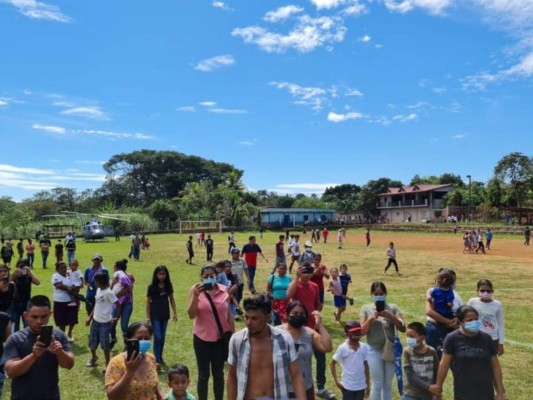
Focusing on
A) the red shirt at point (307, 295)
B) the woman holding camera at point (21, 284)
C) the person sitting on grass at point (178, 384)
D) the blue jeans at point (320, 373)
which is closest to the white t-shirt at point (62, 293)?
the woman holding camera at point (21, 284)

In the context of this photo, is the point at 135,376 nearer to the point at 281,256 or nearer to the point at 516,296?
the point at 281,256

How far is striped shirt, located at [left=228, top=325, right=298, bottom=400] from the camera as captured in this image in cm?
338

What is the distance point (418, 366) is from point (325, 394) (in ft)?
6.78

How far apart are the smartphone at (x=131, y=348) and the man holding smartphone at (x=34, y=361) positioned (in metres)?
0.51

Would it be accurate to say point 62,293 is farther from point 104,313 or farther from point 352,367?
point 352,367

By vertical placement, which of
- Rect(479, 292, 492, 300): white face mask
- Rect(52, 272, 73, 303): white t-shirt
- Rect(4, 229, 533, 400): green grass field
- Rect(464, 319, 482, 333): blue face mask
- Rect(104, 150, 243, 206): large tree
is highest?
Rect(104, 150, 243, 206): large tree

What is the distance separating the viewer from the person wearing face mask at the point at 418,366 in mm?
4554

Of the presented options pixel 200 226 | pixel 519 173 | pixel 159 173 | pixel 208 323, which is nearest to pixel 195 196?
pixel 200 226

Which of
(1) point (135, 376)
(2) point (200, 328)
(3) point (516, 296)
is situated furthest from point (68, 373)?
(3) point (516, 296)

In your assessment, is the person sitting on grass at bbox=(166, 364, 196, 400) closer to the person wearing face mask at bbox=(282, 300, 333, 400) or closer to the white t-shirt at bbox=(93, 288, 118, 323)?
the person wearing face mask at bbox=(282, 300, 333, 400)

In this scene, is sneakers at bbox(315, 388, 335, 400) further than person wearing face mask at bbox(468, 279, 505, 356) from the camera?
Yes

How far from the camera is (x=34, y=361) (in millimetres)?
3520

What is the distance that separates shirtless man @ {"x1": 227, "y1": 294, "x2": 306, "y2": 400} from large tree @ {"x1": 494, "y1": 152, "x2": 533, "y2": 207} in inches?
2701

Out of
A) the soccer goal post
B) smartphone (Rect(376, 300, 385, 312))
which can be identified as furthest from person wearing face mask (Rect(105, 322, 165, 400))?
the soccer goal post
